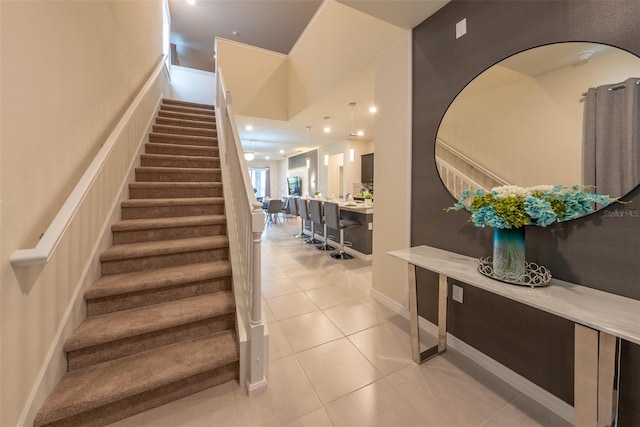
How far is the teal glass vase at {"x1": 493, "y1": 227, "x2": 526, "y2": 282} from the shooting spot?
51.3 inches

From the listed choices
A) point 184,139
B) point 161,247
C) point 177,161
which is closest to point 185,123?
point 184,139

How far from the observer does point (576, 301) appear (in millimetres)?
1093

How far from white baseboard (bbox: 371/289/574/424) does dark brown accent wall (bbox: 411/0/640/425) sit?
0.12 feet

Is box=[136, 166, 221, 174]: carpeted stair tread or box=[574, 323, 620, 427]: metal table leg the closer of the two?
box=[574, 323, 620, 427]: metal table leg

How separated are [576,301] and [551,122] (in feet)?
3.09

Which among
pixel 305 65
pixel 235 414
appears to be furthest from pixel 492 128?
pixel 305 65

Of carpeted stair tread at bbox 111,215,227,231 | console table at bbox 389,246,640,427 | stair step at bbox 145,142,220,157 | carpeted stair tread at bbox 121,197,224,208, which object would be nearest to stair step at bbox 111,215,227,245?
carpeted stair tread at bbox 111,215,227,231

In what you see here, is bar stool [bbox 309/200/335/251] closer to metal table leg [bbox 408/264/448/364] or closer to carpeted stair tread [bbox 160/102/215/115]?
carpeted stair tread [bbox 160/102/215/115]

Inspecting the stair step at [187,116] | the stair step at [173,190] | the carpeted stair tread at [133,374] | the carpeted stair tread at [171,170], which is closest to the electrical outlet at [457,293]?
the carpeted stair tread at [133,374]

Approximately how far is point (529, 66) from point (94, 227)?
306cm

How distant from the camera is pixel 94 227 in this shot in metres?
1.81

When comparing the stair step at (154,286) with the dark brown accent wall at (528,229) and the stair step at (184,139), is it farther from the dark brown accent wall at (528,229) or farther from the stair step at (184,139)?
the stair step at (184,139)

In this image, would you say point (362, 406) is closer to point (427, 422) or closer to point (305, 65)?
point (427, 422)

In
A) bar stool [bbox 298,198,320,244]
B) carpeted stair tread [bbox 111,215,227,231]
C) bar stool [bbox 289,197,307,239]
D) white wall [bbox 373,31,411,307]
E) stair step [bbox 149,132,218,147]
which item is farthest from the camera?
bar stool [bbox 289,197,307,239]
